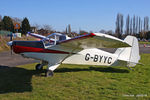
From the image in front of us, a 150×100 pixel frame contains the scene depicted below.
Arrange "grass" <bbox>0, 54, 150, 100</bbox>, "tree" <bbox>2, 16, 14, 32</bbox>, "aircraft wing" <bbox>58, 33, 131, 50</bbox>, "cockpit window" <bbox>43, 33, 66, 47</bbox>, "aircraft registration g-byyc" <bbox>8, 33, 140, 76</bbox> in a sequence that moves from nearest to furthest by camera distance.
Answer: "grass" <bbox>0, 54, 150, 100</bbox> → "aircraft wing" <bbox>58, 33, 131, 50</bbox> → "aircraft registration g-byyc" <bbox>8, 33, 140, 76</bbox> → "cockpit window" <bbox>43, 33, 66, 47</bbox> → "tree" <bbox>2, 16, 14, 32</bbox>

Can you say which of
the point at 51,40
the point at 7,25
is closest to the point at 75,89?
the point at 51,40

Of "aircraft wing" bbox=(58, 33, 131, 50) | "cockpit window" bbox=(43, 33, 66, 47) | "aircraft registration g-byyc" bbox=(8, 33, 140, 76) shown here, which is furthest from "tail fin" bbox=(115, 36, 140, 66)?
"cockpit window" bbox=(43, 33, 66, 47)

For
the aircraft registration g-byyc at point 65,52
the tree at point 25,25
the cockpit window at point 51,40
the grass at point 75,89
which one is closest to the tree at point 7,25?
the tree at point 25,25

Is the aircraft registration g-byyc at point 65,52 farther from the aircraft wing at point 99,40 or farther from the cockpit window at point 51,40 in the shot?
the aircraft wing at point 99,40

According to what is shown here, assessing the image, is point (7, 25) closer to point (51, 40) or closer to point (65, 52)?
point (51, 40)

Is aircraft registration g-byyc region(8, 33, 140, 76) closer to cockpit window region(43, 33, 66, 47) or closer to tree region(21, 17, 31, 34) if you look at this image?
cockpit window region(43, 33, 66, 47)

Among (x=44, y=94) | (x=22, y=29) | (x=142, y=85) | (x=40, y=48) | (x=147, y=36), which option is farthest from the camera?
(x=147, y=36)

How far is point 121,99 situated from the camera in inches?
175

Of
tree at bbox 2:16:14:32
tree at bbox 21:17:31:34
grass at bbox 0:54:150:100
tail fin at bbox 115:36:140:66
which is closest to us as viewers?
grass at bbox 0:54:150:100

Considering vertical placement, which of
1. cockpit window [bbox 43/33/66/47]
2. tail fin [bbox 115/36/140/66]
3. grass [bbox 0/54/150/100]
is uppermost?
cockpit window [bbox 43/33/66/47]

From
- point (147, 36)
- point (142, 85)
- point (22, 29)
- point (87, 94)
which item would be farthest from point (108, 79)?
point (147, 36)

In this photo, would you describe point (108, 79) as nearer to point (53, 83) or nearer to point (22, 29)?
point (53, 83)

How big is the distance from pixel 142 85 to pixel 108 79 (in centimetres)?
135

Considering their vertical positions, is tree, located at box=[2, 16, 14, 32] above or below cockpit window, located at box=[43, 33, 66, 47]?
above
